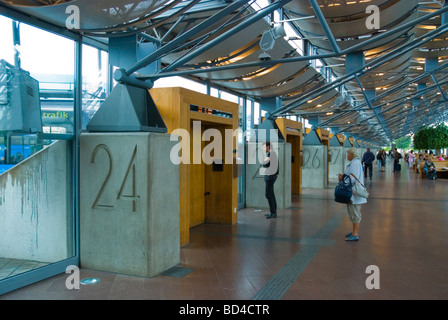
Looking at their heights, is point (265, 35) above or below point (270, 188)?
above

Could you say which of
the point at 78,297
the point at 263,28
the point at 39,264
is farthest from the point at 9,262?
the point at 263,28

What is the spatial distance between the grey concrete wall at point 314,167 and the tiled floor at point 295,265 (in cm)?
826

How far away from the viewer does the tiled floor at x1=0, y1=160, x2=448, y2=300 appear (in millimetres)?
5066

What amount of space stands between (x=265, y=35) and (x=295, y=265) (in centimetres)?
420

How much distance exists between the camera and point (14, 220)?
582cm

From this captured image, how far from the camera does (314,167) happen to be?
19234 millimetres

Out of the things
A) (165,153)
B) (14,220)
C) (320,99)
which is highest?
(320,99)

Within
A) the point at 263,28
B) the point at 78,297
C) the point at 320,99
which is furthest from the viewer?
the point at 320,99

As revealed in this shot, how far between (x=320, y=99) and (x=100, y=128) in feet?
45.5

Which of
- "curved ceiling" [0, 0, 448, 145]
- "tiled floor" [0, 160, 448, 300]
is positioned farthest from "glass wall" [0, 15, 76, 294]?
"tiled floor" [0, 160, 448, 300]

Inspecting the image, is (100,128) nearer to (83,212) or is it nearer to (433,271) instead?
(83,212)

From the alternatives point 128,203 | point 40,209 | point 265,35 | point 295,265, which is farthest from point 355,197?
point 40,209

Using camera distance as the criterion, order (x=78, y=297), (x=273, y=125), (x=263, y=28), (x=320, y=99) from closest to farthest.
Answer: (x=78, y=297) → (x=263, y=28) → (x=273, y=125) → (x=320, y=99)

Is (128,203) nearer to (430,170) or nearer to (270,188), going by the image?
(270,188)
